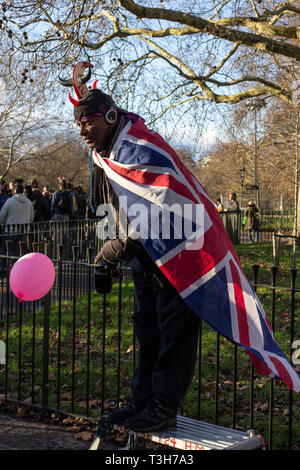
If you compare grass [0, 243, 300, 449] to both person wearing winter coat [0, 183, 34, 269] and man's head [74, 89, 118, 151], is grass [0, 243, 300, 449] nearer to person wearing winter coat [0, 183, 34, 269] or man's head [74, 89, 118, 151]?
man's head [74, 89, 118, 151]

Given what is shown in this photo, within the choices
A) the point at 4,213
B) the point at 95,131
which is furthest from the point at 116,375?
the point at 4,213

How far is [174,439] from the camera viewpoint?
3307 millimetres

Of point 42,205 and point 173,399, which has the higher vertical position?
point 42,205

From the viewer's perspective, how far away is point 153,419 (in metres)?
3.34

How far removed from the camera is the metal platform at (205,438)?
127 inches

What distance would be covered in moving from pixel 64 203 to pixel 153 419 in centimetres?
1224

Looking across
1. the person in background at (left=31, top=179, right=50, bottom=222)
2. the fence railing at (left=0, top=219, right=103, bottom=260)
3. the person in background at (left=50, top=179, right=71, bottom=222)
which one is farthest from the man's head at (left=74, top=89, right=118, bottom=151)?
the person in background at (left=50, top=179, right=71, bottom=222)

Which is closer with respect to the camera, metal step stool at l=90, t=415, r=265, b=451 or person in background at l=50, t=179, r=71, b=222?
metal step stool at l=90, t=415, r=265, b=451

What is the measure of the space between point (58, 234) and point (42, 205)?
2.48 meters

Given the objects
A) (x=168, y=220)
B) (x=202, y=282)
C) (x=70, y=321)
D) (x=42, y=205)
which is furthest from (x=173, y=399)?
(x=42, y=205)

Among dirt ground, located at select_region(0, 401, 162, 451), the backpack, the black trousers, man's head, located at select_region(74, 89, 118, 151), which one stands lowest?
dirt ground, located at select_region(0, 401, 162, 451)

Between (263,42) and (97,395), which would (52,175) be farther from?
(97,395)

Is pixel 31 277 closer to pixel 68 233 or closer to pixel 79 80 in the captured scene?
pixel 79 80

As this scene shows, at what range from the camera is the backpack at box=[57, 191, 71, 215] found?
15126 millimetres
